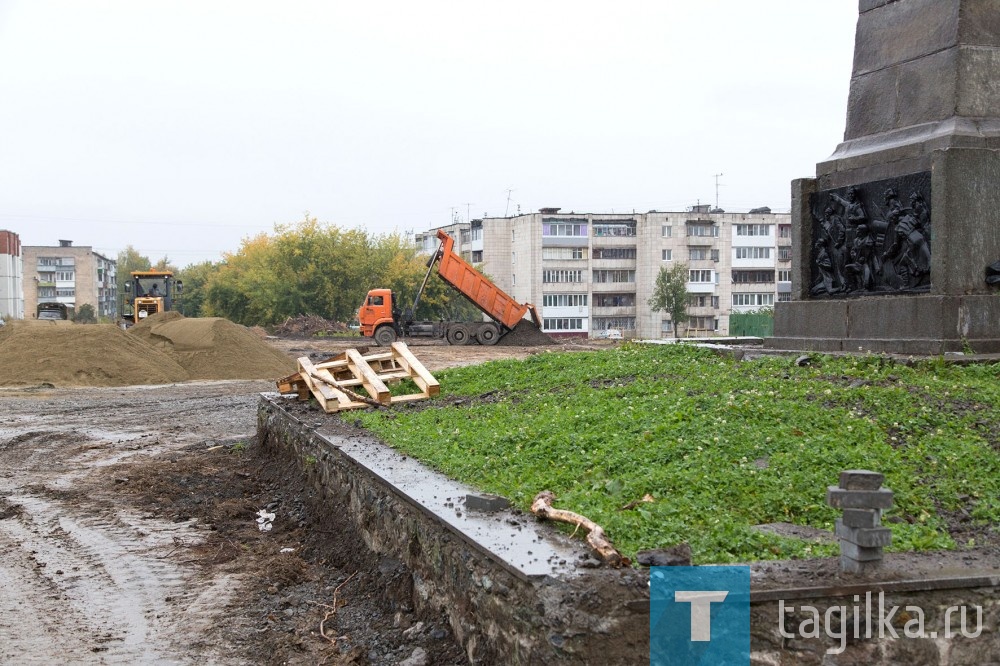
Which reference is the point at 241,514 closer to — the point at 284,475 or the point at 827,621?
the point at 284,475

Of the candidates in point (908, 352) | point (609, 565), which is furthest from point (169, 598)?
point (908, 352)

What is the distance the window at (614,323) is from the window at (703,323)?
5.03 meters

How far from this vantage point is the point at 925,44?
9.16 meters

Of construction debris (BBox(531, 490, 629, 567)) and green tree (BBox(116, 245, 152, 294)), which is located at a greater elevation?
green tree (BBox(116, 245, 152, 294))

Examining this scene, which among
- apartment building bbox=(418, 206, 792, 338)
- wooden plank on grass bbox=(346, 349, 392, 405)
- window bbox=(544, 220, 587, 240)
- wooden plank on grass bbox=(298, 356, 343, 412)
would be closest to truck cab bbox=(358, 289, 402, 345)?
wooden plank on grass bbox=(298, 356, 343, 412)

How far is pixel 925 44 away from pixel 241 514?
7.87 meters

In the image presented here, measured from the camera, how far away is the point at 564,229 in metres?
79.6

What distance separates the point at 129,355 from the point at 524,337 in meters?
16.8

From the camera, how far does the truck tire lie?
37.2 m

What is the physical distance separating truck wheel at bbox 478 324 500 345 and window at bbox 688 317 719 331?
4496cm

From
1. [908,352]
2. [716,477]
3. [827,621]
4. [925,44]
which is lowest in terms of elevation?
[827,621]

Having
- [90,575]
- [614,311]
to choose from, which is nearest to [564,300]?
[614,311]

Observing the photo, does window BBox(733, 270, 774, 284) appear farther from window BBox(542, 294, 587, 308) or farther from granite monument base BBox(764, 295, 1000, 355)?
granite monument base BBox(764, 295, 1000, 355)

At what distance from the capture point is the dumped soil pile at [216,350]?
25.0m
